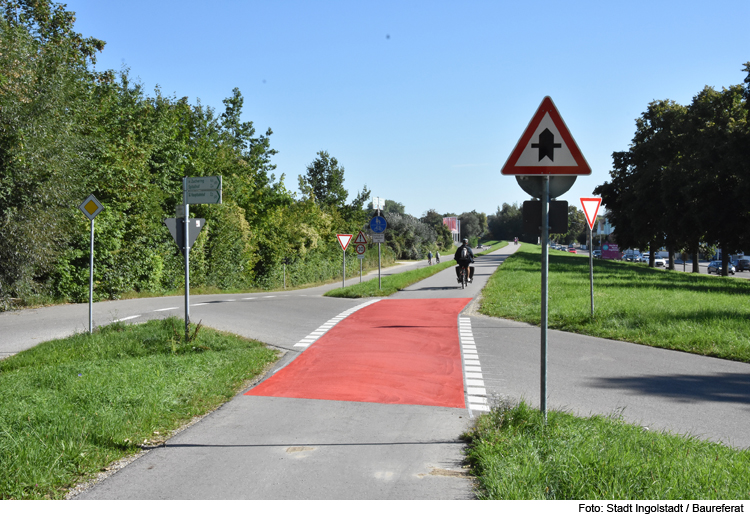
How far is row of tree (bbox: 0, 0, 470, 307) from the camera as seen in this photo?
1709 centimetres

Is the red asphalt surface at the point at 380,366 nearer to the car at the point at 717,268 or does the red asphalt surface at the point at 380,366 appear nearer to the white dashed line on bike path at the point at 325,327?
the white dashed line on bike path at the point at 325,327

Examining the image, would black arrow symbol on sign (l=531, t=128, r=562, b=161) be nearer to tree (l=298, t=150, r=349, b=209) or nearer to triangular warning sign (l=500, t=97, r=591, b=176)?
triangular warning sign (l=500, t=97, r=591, b=176)

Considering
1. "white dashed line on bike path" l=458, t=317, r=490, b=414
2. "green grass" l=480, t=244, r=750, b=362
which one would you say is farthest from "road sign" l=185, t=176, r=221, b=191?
"green grass" l=480, t=244, r=750, b=362

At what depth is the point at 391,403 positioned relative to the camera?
289 inches

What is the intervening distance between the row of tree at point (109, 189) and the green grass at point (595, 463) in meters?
15.8

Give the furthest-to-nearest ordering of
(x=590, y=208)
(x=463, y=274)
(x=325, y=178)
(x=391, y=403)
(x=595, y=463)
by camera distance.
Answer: (x=325, y=178)
(x=463, y=274)
(x=590, y=208)
(x=391, y=403)
(x=595, y=463)

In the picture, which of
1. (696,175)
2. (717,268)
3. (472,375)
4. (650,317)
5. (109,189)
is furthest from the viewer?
(717,268)

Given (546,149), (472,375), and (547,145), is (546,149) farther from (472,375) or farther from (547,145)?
(472,375)

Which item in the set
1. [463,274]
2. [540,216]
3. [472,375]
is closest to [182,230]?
[472,375]

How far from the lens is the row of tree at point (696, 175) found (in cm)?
3397

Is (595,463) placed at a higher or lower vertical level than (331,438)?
higher

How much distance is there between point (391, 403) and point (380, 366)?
2.29 m

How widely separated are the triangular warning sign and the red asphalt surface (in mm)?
2958

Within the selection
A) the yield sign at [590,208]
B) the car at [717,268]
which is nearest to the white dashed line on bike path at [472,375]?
the yield sign at [590,208]
